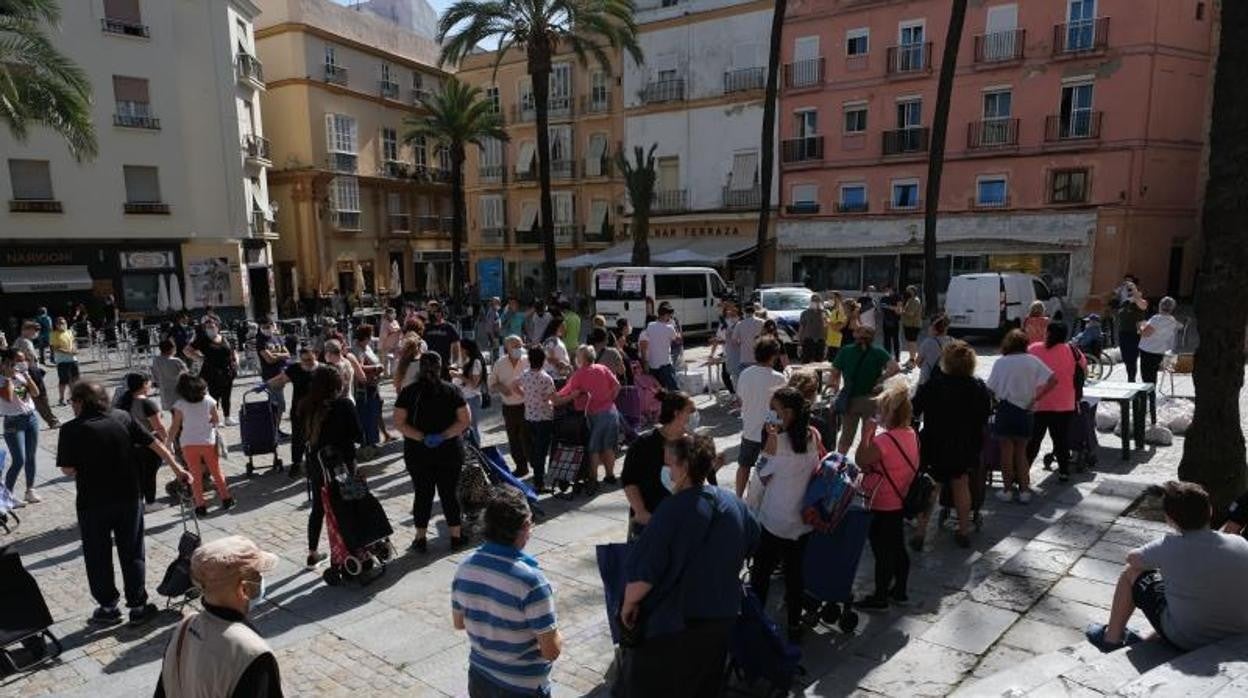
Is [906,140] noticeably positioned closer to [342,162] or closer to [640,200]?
[640,200]

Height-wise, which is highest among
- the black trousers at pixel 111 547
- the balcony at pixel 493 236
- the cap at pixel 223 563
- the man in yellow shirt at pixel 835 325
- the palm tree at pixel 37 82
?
the palm tree at pixel 37 82

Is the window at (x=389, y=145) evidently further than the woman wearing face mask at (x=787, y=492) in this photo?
Yes

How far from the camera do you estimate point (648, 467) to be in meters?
4.38

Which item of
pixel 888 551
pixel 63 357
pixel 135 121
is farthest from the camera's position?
pixel 135 121

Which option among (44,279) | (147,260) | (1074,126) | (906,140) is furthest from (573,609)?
(147,260)

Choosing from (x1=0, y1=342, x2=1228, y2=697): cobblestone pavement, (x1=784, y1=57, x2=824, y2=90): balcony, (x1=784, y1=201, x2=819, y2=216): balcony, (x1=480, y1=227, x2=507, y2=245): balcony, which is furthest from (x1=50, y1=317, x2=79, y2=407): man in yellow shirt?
(x1=480, y1=227, x2=507, y2=245): balcony

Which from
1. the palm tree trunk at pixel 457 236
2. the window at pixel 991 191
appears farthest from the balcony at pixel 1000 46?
the palm tree trunk at pixel 457 236

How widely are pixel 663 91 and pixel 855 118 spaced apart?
875cm

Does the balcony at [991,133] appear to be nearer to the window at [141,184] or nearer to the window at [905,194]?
the window at [905,194]

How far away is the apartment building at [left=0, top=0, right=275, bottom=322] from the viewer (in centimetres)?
2684

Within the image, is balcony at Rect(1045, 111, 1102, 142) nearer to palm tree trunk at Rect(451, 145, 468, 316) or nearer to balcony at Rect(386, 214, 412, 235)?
palm tree trunk at Rect(451, 145, 468, 316)

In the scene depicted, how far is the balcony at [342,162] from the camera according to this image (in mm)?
37469

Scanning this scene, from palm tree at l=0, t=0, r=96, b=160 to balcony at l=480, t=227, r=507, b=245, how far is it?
22616mm

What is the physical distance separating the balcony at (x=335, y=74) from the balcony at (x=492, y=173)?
306 inches
